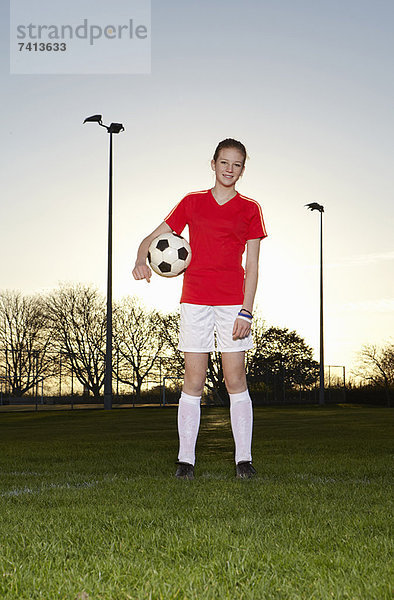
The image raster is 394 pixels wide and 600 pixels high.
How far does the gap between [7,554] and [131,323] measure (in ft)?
135

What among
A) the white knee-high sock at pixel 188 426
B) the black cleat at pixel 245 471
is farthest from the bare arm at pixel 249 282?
the black cleat at pixel 245 471

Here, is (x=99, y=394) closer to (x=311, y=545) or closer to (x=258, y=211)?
(x=258, y=211)

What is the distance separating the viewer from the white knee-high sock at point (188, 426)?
4.86m

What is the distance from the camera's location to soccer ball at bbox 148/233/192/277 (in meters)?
4.89

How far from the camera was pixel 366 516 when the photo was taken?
312 centimetres

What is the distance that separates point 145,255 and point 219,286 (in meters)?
0.64

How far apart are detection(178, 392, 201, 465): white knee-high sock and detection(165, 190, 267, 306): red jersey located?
0.80 metres

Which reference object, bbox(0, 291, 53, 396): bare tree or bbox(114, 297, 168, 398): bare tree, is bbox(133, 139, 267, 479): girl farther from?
bbox(0, 291, 53, 396): bare tree

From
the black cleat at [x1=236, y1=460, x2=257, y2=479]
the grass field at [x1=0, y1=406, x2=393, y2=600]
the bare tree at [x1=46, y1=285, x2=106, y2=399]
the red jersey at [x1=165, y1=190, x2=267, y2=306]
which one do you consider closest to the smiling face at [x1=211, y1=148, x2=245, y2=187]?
the red jersey at [x1=165, y1=190, x2=267, y2=306]

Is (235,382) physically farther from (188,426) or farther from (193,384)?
(188,426)

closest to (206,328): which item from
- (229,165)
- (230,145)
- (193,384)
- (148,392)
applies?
(193,384)

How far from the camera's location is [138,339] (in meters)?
42.5

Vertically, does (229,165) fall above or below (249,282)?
above

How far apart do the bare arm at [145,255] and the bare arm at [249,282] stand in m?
→ 0.69
